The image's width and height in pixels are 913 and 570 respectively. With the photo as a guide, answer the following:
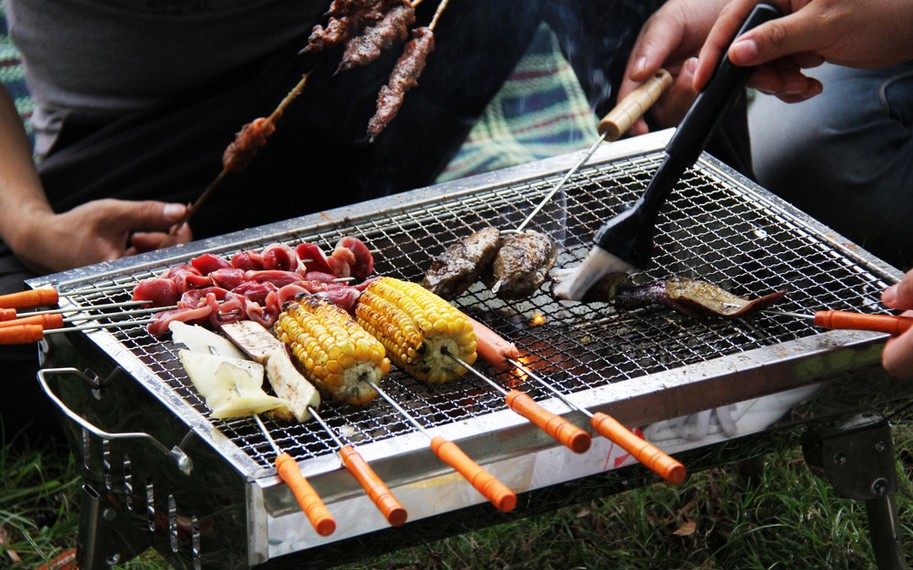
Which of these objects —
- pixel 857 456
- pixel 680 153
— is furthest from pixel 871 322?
pixel 680 153

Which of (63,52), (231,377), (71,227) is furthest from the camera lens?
(63,52)

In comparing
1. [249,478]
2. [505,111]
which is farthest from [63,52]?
[505,111]

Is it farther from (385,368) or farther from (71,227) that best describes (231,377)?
(71,227)

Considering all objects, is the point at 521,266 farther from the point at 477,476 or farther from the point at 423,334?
the point at 477,476

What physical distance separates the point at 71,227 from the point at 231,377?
1.88m

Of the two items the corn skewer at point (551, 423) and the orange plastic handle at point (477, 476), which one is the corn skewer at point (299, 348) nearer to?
the orange plastic handle at point (477, 476)

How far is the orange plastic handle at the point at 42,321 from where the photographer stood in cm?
257

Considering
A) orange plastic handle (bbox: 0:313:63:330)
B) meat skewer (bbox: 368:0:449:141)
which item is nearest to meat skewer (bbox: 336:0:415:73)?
meat skewer (bbox: 368:0:449:141)

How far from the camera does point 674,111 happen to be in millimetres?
3881

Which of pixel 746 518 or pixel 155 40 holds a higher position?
pixel 155 40

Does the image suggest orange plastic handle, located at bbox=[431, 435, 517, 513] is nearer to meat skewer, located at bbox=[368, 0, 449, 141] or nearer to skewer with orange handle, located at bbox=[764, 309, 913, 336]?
skewer with orange handle, located at bbox=[764, 309, 913, 336]

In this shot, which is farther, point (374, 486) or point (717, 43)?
point (717, 43)

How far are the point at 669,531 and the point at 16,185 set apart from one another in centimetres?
284

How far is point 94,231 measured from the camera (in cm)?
391
